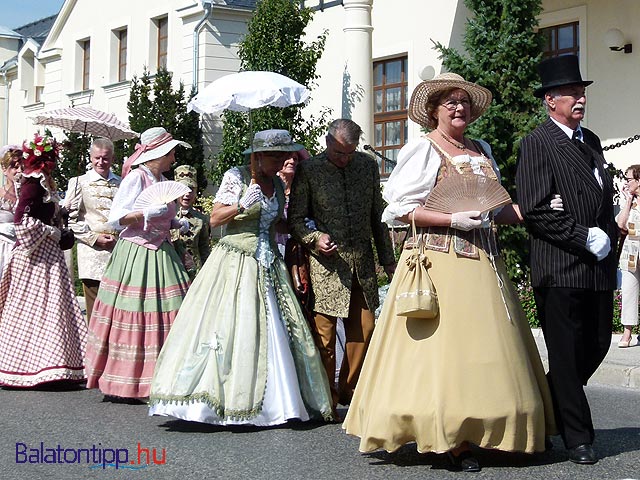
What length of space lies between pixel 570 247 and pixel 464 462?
1.16m

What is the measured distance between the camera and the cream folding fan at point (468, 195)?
564 centimetres

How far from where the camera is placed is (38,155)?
29.3ft

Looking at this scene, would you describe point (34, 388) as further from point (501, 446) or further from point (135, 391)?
point (501, 446)

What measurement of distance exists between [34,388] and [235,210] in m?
2.74

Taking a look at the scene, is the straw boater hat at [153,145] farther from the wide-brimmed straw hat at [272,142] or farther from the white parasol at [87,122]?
the white parasol at [87,122]

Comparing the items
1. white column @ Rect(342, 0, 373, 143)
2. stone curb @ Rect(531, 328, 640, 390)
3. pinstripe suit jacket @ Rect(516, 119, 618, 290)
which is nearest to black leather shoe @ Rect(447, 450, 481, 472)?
pinstripe suit jacket @ Rect(516, 119, 618, 290)

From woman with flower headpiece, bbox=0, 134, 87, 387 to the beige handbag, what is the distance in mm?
3999

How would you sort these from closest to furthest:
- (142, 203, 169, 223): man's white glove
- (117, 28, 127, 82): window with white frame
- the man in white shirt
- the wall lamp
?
1. (142, 203, 169, 223): man's white glove
2. the man in white shirt
3. the wall lamp
4. (117, 28, 127, 82): window with white frame

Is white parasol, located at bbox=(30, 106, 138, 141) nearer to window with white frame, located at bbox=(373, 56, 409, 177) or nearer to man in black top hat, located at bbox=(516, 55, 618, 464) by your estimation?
man in black top hat, located at bbox=(516, 55, 618, 464)

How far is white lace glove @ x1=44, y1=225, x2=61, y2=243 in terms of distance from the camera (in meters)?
9.02

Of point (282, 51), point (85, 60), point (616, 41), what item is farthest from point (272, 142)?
point (85, 60)

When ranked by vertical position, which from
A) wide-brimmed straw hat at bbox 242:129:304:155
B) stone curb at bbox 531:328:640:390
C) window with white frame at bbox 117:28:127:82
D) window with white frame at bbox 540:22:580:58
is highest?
window with white frame at bbox 117:28:127:82

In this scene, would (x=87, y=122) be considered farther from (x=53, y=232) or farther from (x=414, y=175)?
(x=414, y=175)

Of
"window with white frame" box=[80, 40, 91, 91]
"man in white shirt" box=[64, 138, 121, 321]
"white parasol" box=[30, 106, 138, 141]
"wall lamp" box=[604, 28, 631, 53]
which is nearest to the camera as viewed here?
"man in white shirt" box=[64, 138, 121, 321]
